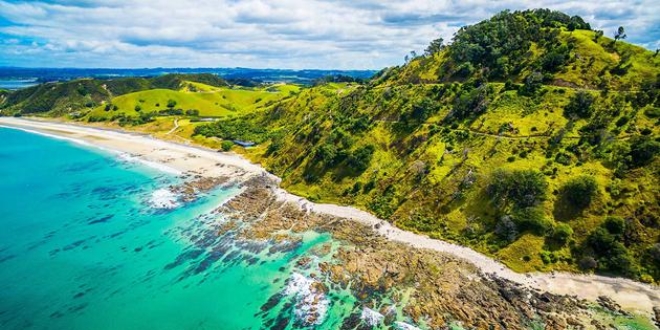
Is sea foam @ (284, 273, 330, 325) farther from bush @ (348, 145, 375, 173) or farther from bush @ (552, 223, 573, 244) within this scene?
bush @ (552, 223, 573, 244)

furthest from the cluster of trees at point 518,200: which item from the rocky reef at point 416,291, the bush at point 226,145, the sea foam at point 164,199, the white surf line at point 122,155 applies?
the bush at point 226,145

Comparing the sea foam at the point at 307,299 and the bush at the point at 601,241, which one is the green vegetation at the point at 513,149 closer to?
the bush at the point at 601,241

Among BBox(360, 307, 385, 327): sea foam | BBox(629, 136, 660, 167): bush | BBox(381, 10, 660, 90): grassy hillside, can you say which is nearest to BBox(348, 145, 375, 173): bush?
BBox(381, 10, 660, 90): grassy hillside

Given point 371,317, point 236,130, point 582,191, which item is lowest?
point 371,317

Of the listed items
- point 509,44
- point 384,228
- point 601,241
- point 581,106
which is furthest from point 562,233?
point 509,44

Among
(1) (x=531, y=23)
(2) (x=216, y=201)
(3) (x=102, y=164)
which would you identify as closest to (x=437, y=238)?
(2) (x=216, y=201)

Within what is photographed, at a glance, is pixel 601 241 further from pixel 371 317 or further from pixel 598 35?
pixel 598 35
